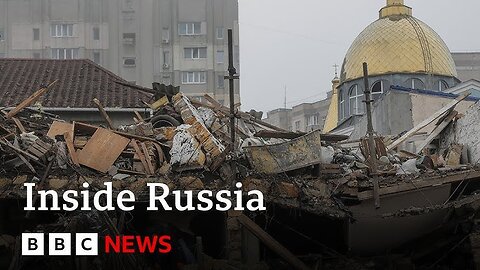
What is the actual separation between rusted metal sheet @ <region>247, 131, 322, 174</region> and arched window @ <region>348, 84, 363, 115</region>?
15.9m

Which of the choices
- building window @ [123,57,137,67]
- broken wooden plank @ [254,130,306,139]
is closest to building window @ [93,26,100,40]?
building window @ [123,57,137,67]

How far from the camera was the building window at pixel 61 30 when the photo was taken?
1785 inches

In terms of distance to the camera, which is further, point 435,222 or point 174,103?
point 174,103

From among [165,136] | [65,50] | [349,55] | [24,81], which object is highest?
[65,50]

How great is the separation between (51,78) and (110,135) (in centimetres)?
906

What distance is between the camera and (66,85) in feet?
63.6

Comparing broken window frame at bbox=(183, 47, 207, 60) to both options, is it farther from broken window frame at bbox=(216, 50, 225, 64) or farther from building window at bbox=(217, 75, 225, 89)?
building window at bbox=(217, 75, 225, 89)

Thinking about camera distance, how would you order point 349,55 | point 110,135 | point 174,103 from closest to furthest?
1. point 110,135
2. point 174,103
3. point 349,55

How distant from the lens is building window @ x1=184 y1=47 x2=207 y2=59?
150 feet

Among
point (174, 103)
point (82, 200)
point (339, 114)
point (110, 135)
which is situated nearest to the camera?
point (82, 200)

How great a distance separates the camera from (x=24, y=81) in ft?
64.0

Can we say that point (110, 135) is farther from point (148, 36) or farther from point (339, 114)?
point (148, 36)

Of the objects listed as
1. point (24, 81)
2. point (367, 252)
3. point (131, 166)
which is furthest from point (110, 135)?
point (24, 81)

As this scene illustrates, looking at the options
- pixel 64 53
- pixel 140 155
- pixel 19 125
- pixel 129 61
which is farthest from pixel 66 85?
pixel 64 53
